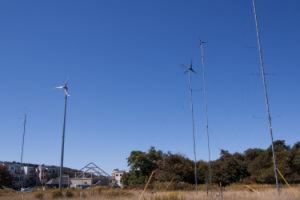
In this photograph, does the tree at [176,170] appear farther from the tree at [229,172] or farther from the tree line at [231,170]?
the tree at [229,172]

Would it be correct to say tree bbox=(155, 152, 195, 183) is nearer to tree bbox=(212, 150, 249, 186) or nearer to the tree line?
the tree line

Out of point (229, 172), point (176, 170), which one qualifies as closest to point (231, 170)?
point (229, 172)

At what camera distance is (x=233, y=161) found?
62.0 metres

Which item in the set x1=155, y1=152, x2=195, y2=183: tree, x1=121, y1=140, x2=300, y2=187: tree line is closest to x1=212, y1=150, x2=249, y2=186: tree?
x1=121, y1=140, x2=300, y2=187: tree line

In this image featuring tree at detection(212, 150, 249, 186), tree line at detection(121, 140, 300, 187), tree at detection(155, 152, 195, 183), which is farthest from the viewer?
tree at detection(212, 150, 249, 186)

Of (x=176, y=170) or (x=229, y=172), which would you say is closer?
(x=176, y=170)

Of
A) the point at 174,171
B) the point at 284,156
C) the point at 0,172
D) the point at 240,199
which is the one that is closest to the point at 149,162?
the point at 174,171

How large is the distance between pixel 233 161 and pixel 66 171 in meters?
106

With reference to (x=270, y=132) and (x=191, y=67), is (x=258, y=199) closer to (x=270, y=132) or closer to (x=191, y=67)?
(x=270, y=132)

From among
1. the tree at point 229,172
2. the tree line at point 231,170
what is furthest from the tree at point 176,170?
the tree at point 229,172

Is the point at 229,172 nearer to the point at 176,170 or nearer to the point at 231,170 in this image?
the point at 231,170

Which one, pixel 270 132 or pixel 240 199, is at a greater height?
pixel 270 132

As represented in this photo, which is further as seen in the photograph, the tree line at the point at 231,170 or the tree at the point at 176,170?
the tree at the point at 176,170

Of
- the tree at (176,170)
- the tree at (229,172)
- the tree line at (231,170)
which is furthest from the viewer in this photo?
the tree at (229,172)
